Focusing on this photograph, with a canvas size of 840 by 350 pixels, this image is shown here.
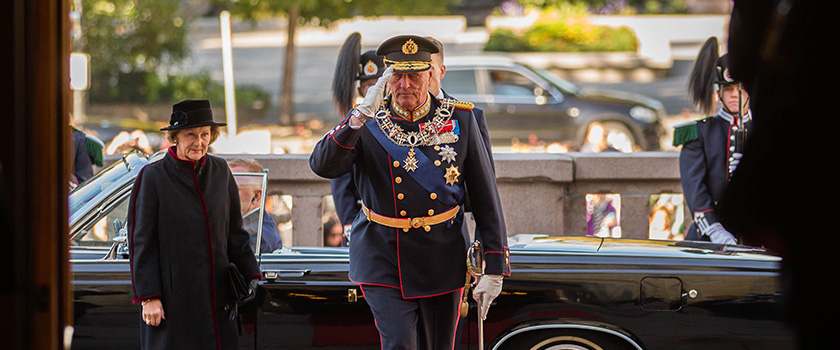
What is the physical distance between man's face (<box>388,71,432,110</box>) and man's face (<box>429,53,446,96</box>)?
0.10 meters

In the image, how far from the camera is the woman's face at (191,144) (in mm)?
4594

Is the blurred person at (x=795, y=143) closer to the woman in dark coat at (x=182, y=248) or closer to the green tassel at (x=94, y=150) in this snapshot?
the woman in dark coat at (x=182, y=248)

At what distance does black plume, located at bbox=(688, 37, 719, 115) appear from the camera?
637 centimetres

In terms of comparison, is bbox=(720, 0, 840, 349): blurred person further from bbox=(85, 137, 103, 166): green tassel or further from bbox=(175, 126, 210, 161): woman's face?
bbox=(85, 137, 103, 166): green tassel

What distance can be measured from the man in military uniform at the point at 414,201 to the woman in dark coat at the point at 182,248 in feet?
1.90

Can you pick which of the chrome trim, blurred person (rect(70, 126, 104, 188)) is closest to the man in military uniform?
the chrome trim

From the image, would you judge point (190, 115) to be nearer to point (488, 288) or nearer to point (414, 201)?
point (414, 201)

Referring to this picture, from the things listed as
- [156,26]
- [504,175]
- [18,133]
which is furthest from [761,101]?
[156,26]

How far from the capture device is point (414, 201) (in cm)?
442

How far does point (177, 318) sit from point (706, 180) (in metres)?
3.42

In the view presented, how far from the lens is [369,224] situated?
450 cm

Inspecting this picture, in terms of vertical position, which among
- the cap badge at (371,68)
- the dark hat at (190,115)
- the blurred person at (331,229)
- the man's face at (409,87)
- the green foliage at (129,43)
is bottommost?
the blurred person at (331,229)

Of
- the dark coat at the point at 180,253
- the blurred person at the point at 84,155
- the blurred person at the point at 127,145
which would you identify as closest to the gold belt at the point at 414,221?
the dark coat at the point at 180,253

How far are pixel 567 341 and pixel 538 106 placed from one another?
38.1 ft
